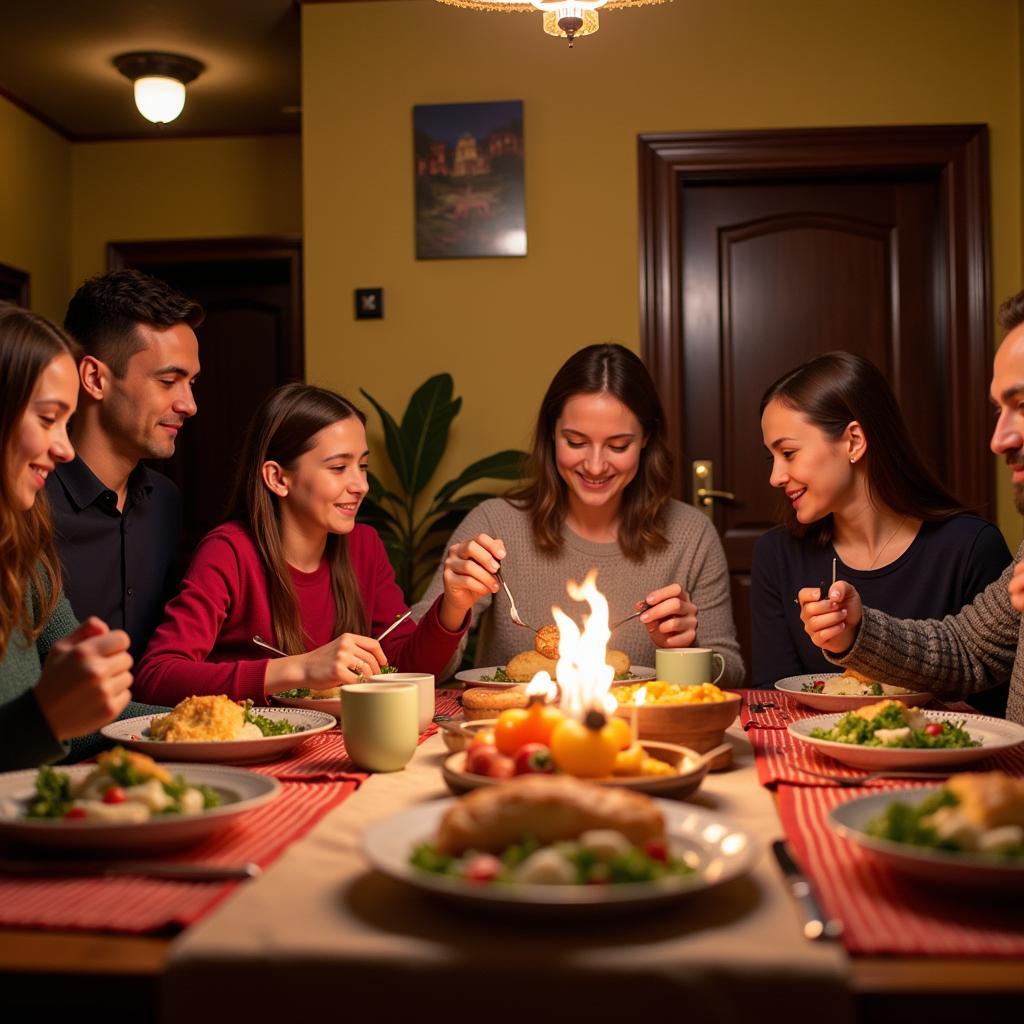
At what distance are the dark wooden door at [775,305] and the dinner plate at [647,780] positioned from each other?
316 centimetres

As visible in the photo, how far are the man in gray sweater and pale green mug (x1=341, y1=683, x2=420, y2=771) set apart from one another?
2.42 ft

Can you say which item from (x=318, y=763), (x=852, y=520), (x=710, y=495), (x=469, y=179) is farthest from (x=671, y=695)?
(x=469, y=179)

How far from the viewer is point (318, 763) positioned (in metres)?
1.58

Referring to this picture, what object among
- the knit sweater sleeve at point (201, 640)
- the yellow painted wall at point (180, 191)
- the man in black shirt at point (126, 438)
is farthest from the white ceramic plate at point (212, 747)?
the yellow painted wall at point (180, 191)

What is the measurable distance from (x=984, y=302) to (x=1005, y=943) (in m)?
3.83

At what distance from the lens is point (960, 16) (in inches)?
167

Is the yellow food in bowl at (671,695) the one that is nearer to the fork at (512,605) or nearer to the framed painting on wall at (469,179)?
the fork at (512,605)

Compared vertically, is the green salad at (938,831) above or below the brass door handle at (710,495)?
below

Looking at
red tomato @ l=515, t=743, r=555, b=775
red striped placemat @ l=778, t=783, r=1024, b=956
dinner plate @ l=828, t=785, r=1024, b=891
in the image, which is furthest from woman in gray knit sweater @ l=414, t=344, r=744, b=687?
dinner plate @ l=828, t=785, r=1024, b=891

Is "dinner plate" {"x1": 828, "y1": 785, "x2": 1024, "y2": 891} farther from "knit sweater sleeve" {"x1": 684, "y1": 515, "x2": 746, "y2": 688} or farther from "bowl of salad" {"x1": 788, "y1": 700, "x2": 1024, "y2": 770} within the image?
"knit sweater sleeve" {"x1": 684, "y1": 515, "x2": 746, "y2": 688}

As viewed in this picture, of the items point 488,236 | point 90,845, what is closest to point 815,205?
point 488,236

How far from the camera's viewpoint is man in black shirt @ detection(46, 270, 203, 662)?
251 centimetres

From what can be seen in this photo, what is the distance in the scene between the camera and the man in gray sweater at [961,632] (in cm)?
186

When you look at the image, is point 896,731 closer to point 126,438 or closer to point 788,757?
point 788,757
